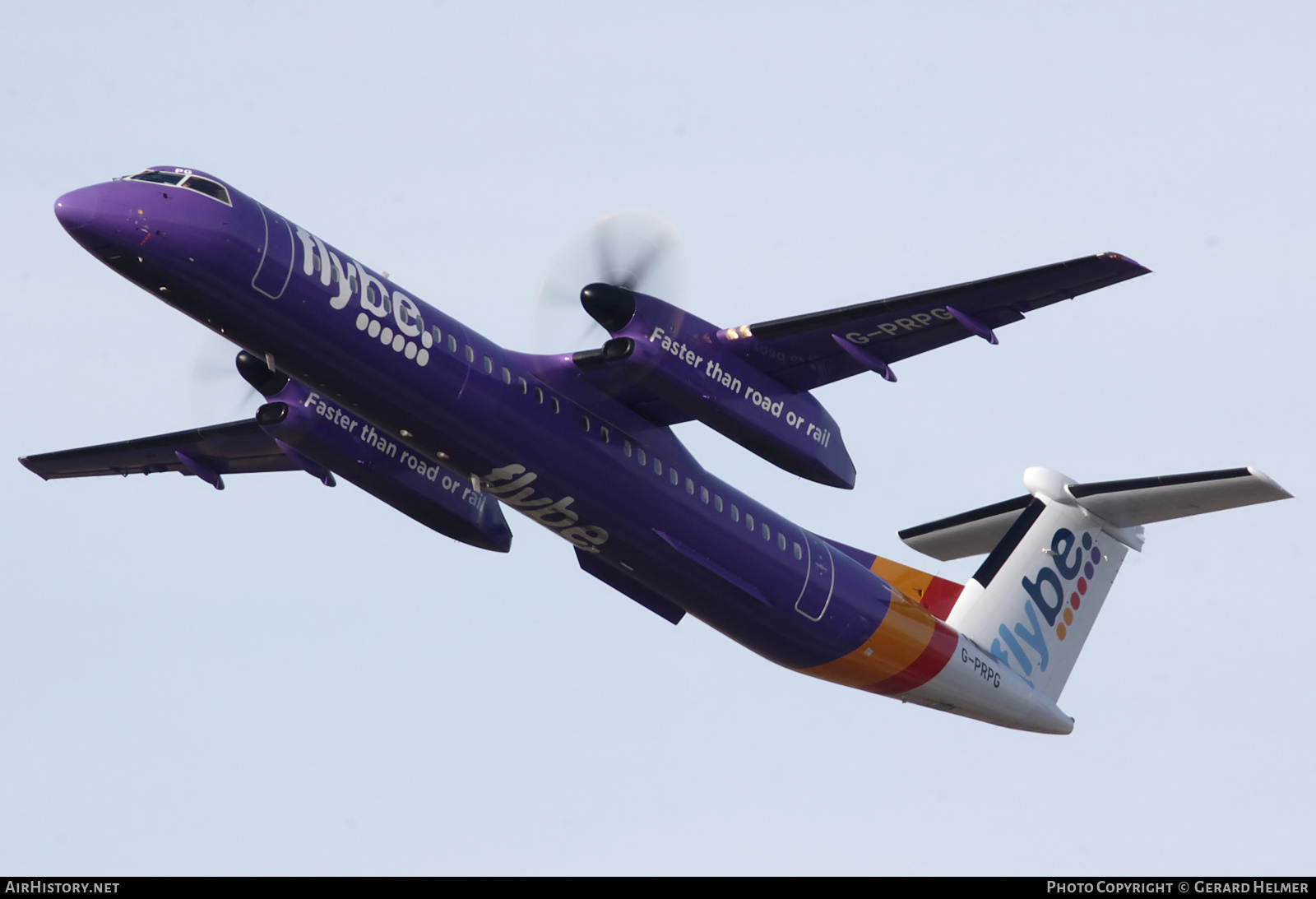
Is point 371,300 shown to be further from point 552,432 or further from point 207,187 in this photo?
point 552,432

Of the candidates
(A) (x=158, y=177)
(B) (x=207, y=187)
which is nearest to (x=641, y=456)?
(B) (x=207, y=187)

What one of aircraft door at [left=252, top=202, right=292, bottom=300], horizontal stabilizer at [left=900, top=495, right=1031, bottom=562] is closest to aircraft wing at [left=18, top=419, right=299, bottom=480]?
aircraft door at [left=252, top=202, right=292, bottom=300]

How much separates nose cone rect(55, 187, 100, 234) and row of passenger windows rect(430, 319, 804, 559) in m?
3.93

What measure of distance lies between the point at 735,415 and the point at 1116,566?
8.58m

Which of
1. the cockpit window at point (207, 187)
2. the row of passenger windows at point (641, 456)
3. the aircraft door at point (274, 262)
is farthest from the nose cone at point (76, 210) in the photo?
the row of passenger windows at point (641, 456)

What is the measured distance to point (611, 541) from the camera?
21.0 m

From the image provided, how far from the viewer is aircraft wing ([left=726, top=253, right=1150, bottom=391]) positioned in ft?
63.2

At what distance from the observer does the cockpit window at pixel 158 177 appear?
17641 millimetres

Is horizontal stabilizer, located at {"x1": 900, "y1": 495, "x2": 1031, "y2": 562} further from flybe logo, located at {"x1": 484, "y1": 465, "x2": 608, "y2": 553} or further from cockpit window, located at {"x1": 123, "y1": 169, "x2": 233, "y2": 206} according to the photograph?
cockpit window, located at {"x1": 123, "y1": 169, "x2": 233, "y2": 206}

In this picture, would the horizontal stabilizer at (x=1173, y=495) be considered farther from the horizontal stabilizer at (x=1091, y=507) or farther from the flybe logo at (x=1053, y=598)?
the flybe logo at (x=1053, y=598)

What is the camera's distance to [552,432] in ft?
66.0

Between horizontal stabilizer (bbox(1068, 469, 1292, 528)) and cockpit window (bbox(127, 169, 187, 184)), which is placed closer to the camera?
cockpit window (bbox(127, 169, 187, 184))

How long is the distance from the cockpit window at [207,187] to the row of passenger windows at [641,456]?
2.74m

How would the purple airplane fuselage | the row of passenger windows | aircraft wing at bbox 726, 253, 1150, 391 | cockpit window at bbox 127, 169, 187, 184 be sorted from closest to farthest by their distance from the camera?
cockpit window at bbox 127, 169, 187, 184 < the purple airplane fuselage < aircraft wing at bbox 726, 253, 1150, 391 < the row of passenger windows
